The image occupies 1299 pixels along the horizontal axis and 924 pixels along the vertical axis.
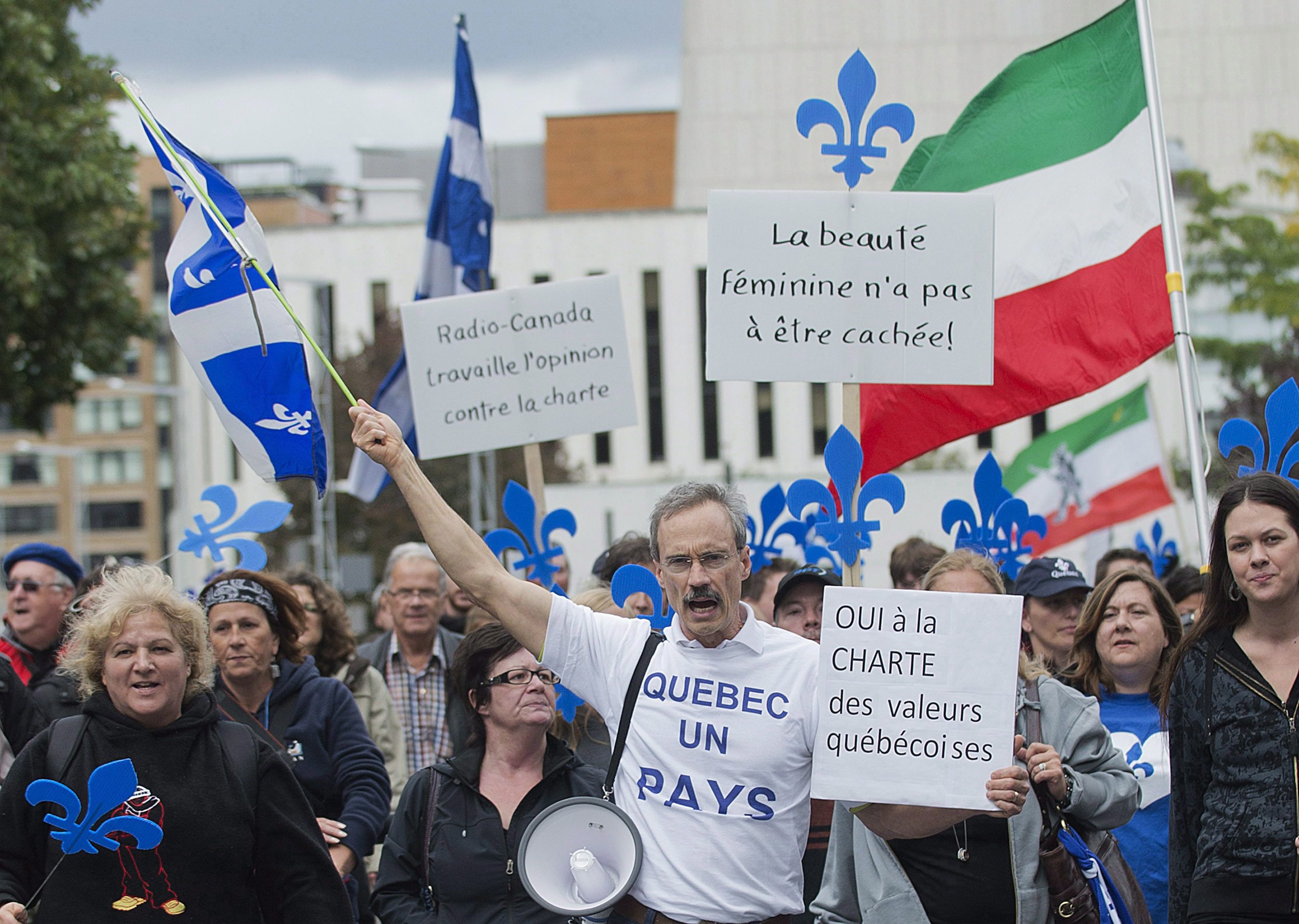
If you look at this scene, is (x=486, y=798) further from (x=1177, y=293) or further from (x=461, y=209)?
(x=461, y=209)

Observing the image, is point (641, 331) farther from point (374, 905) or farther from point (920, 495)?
point (374, 905)

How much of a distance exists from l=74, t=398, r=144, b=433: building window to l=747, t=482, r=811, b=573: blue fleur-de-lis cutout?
83.0 meters

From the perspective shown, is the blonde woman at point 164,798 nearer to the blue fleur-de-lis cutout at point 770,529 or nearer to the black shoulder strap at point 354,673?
the black shoulder strap at point 354,673

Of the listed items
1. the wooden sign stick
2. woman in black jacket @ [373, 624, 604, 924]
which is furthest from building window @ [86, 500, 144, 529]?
the wooden sign stick

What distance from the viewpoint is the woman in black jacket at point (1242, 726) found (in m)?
3.61

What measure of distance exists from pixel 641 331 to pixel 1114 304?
47.8m

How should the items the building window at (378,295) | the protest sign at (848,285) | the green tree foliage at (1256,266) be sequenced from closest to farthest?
the protest sign at (848,285) < the green tree foliage at (1256,266) < the building window at (378,295)

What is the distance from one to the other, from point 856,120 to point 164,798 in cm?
275

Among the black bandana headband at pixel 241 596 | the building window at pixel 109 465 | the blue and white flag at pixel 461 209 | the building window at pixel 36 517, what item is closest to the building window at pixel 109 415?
the building window at pixel 109 465

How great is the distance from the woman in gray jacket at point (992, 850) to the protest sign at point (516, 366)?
3193mm

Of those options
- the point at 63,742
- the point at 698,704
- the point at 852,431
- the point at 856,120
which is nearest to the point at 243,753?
the point at 63,742

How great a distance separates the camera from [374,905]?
427cm

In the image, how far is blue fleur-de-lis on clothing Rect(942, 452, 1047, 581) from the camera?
6.13 m

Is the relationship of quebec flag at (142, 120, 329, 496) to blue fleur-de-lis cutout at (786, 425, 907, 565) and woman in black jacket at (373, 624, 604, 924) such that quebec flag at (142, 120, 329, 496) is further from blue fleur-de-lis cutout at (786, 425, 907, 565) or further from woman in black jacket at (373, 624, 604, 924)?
blue fleur-de-lis cutout at (786, 425, 907, 565)
